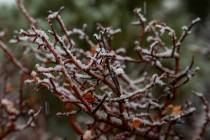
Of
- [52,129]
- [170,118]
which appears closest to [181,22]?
[52,129]

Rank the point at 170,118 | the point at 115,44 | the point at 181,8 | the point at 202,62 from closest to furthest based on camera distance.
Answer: the point at 170,118, the point at 115,44, the point at 202,62, the point at 181,8

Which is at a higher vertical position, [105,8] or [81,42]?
[105,8]

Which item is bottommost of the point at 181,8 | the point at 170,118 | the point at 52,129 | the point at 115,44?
the point at 170,118

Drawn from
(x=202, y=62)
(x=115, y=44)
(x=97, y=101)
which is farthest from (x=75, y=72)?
(x=202, y=62)

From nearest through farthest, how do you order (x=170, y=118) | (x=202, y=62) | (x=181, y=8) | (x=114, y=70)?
(x=114, y=70) < (x=170, y=118) < (x=202, y=62) < (x=181, y=8)

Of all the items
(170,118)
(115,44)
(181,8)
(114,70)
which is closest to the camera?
(114,70)

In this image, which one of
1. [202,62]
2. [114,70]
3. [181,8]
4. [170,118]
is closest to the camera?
[114,70]

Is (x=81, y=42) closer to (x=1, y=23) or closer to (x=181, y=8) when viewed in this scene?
(x=1, y=23)

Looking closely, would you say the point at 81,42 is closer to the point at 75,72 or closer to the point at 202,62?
the point at 202,62

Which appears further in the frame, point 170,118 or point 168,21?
point 168,21
